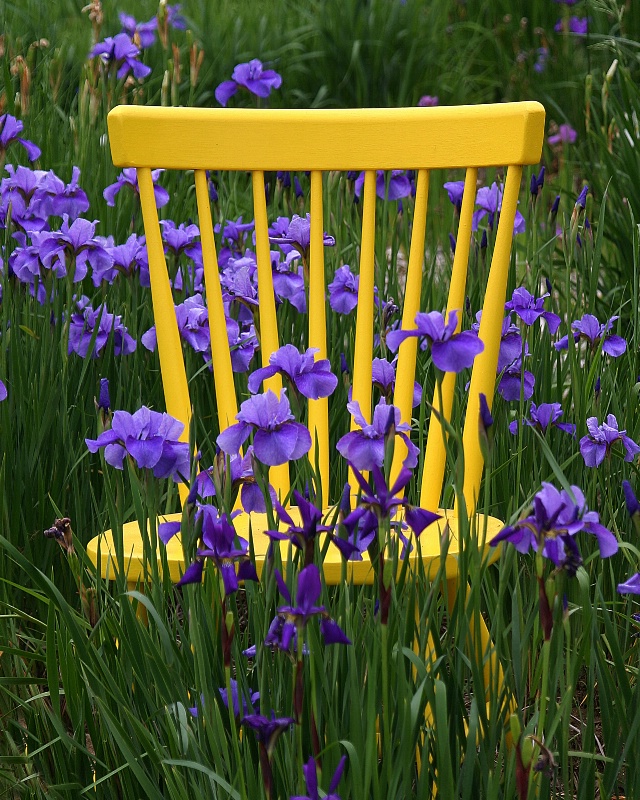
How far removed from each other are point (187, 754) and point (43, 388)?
0.84 meters

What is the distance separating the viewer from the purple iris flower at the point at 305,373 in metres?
1.20

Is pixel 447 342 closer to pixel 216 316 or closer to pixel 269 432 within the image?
pixel 269 432

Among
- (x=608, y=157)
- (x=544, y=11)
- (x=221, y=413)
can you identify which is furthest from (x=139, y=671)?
(x=544, y=11)

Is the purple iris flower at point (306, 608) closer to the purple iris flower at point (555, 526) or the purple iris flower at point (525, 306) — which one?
the purple iris flower at point (555, 526)

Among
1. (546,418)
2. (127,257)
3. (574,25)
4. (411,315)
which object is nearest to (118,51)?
(127,257)

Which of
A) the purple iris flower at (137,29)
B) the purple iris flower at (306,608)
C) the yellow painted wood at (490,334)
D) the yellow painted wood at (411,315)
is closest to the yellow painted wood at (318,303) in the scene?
the yellow painted wood at (411,315)

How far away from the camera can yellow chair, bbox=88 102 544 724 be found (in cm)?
161

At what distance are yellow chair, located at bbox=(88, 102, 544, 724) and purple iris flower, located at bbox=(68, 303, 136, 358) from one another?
0.23m

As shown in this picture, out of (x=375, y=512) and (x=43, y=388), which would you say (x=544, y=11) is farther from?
(x=375, y=512)

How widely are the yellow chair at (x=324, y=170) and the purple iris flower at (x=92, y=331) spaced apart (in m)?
0.23

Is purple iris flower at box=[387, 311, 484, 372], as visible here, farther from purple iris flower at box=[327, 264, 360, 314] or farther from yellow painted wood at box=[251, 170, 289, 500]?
purple iris flower at box=[327, 264, 360, 314]

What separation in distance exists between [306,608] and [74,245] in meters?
1.12

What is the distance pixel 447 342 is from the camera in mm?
1088

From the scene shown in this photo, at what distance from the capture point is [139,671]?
1.19 m
